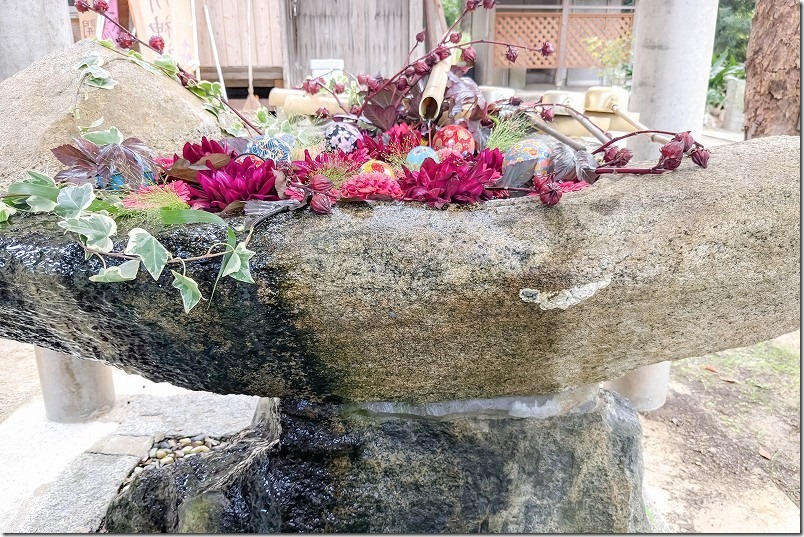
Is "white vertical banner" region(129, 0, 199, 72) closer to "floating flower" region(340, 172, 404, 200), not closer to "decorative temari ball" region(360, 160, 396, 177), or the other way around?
"decorative temari ball" region(360, 160, 396, 177)

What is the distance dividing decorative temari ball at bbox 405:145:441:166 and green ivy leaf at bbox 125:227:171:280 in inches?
28.6

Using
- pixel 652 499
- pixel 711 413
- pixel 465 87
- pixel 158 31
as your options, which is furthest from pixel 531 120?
pixel 158 31

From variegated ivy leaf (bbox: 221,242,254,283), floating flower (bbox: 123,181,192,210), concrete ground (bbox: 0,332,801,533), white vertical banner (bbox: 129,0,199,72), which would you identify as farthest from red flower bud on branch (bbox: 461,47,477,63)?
white vertical banner (bbox: 129,0,199,72)

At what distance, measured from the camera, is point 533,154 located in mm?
1671

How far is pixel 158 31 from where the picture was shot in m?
3.84

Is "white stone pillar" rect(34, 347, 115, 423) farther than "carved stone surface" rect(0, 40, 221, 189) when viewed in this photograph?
Yes

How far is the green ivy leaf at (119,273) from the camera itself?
1161 mm

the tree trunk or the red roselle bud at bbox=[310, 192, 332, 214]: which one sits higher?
the tree trunk

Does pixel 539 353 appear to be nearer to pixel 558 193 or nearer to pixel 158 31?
pixel 558 193

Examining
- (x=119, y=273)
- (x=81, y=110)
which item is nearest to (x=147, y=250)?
(x=119, y=273)

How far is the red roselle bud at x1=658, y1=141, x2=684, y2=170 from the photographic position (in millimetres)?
1433

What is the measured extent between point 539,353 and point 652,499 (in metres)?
1.71

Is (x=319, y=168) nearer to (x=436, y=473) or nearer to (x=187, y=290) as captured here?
(x=187, y=290)

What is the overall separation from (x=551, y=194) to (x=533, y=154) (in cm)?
40
